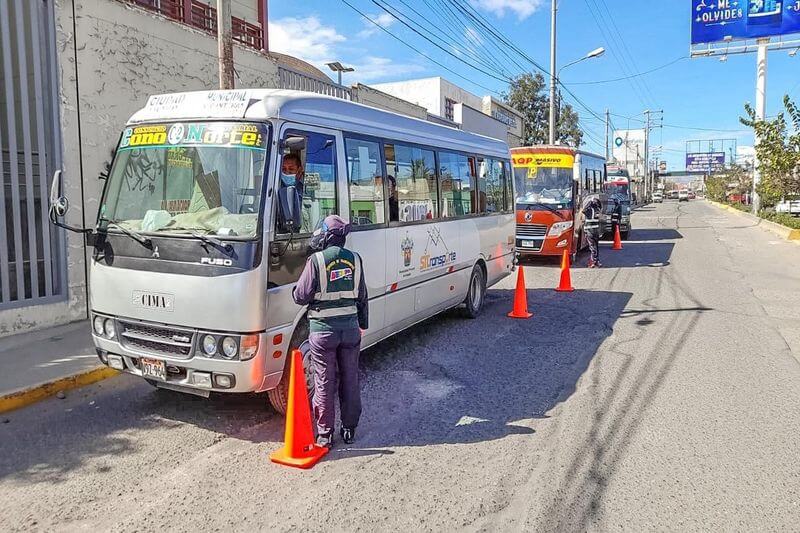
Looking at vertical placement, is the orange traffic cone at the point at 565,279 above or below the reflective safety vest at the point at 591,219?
below

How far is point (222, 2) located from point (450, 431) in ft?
21.3

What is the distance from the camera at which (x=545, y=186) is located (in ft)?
53.3

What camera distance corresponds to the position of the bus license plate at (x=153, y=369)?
15.7ft

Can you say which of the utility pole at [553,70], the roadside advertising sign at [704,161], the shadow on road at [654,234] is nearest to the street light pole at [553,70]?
the utility pole at [553,70]

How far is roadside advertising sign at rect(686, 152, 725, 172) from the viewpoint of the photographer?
4744 inches

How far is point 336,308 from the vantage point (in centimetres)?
453

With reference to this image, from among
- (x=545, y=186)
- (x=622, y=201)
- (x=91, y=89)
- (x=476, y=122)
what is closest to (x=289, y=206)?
(x=91, y=89)

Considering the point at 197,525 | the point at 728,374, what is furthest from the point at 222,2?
the point at 728,374

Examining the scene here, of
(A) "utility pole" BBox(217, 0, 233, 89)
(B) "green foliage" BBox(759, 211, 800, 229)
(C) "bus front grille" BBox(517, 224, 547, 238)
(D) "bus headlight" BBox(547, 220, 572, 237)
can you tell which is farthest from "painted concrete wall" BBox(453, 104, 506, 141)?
(A) "utility pole" BBox(217, 0, 233, 89)

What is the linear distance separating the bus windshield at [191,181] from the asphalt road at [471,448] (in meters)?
1.72

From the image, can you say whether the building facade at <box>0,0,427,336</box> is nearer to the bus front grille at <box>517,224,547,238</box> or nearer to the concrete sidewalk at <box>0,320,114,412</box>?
the concrete sidewalk at <box>0,320,114,412</box>

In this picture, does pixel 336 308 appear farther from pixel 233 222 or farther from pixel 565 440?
pixel 565 440

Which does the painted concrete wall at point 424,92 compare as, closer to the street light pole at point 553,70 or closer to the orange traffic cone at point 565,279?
the street light pole at point 553,70

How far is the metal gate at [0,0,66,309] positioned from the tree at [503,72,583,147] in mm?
39936
